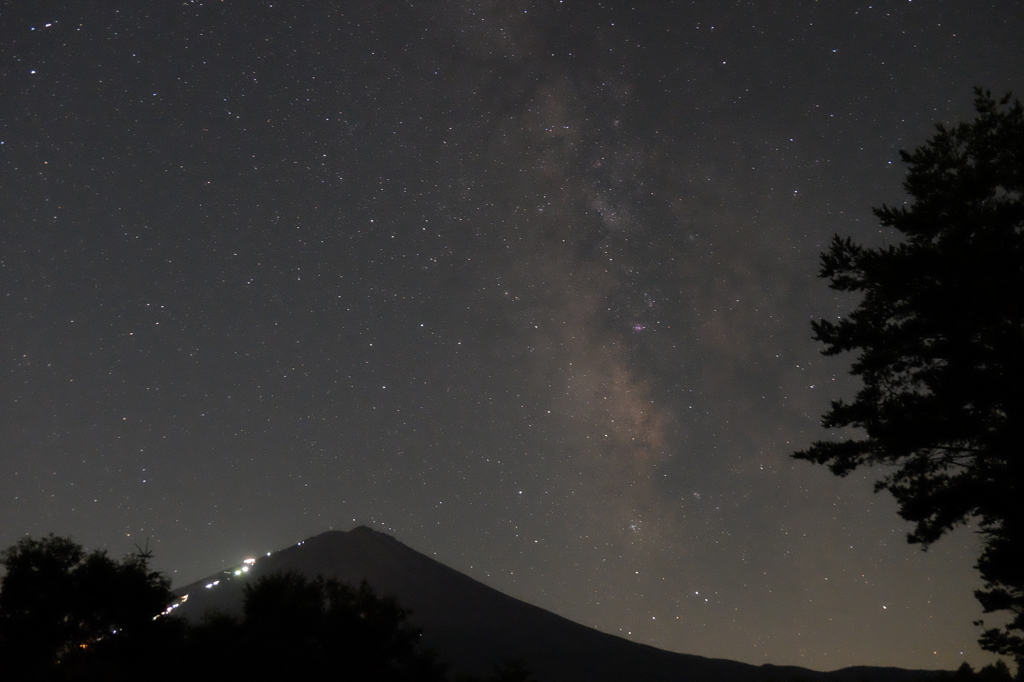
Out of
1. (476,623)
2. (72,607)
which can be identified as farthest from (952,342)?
(476,623)

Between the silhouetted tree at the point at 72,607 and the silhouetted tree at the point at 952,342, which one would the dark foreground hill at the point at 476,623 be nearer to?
the silhouetted tree at the point at 72,607

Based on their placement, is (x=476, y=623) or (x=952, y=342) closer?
(x=952, y=342)

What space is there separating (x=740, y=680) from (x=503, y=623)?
3968 centimetres

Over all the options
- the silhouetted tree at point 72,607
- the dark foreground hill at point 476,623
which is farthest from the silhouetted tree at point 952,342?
the dark foreground hill at point 476,623

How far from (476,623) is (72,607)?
318 ft

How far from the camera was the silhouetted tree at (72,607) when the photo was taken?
20.5 m

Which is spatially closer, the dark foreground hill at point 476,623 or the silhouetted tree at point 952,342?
the silhouetted tree at point 952,342

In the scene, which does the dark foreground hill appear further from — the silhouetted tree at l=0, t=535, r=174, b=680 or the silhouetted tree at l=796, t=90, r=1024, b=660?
the silhouetted tree at l=796, t=90, r=1024, b=660

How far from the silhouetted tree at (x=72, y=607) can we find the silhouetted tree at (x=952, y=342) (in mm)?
22313

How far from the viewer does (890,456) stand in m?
14.0

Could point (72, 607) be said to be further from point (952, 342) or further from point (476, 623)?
point (476, 623)

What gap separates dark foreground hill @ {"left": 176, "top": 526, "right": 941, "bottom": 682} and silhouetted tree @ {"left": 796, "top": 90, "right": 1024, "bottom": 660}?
78.3m

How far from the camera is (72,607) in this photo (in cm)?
2170

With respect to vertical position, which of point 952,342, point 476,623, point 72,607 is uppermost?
point 952,342
